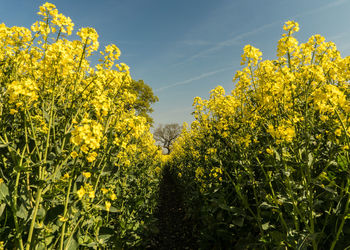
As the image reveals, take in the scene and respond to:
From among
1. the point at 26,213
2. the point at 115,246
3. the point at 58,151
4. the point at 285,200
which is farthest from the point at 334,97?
the point at 115,246

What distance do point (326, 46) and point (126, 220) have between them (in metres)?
4.11

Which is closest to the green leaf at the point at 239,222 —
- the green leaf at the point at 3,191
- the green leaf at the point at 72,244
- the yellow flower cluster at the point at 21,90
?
the green leaf at the point at 72,244

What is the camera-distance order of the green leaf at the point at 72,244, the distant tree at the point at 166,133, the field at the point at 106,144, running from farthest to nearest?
the distant tree at the point at 166,133 → the green leaf at the point at 72,244 → the field at the point at 106,144

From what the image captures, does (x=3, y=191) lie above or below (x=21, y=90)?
below

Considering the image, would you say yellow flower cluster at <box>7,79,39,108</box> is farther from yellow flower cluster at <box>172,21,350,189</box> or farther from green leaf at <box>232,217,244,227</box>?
green leaf at <box>232,217,244,227</box>

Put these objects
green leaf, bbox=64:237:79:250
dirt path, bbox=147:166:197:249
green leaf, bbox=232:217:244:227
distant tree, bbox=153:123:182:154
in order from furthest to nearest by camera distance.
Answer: distant tree, bbox=153:123:182:154 → dirt path, bbox=147:166:197:249 → green leaf, bbox=232:217:244:227 → green leaf, bbox=64:237:79:250

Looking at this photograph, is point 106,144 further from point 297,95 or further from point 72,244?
point 297,95

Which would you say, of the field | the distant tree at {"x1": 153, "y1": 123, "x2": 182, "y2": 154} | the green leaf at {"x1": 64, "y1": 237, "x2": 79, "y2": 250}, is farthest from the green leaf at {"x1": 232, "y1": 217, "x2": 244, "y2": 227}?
the distant tree at {"x1": 153, "y1": 123, "x2": 182, "y2": 154}

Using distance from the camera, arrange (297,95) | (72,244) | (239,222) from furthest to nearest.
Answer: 1. (239,222)
2. (297,95)
3. (72,244)

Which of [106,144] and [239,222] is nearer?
[106,144]

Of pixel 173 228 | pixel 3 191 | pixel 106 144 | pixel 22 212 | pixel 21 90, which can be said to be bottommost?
pixel 173 228

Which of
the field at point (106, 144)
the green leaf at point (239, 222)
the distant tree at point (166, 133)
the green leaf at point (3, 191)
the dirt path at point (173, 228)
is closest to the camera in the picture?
the green leaf at point (3, 191)

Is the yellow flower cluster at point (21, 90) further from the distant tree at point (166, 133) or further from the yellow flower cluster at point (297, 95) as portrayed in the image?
the distant tree at point (166, 133)

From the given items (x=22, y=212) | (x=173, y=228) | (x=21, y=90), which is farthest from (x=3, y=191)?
(x=173, y=228)
